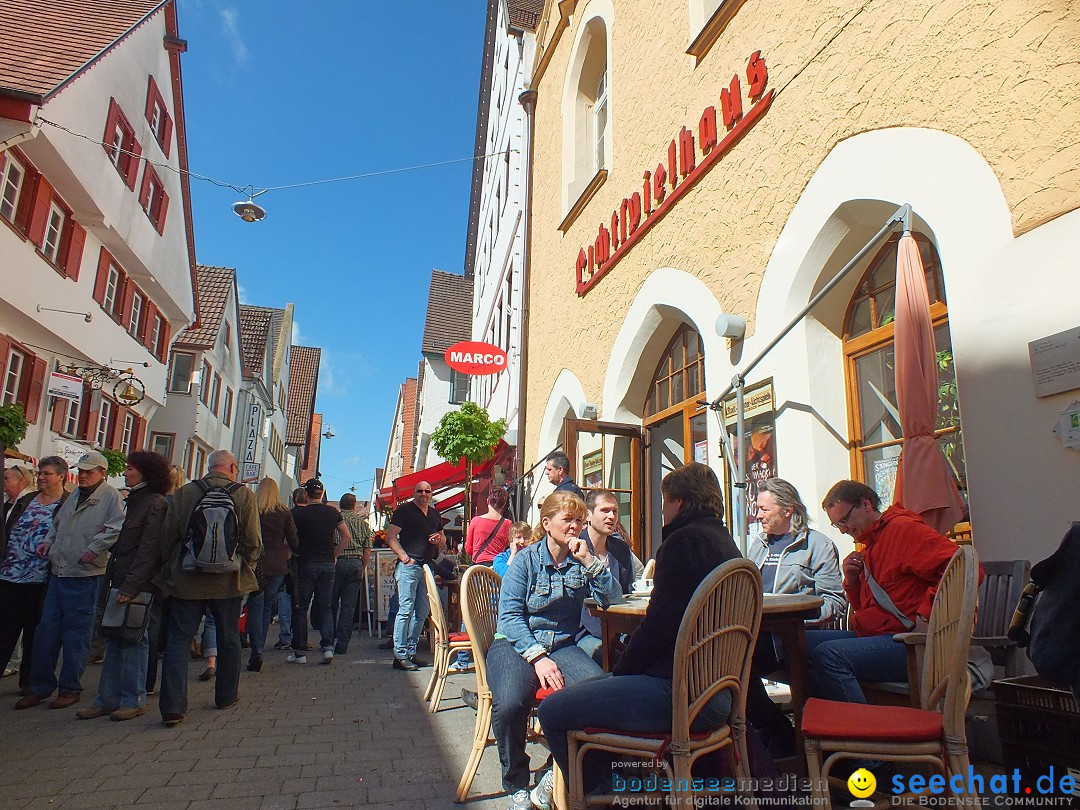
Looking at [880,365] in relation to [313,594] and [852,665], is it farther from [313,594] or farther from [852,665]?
[313,594]

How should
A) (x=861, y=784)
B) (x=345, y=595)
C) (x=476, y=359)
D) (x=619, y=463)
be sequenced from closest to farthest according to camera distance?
(x=861, y=784), (x=345, y=595), (x=619, y=463), (x=476, y=359)

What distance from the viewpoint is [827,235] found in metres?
4.95

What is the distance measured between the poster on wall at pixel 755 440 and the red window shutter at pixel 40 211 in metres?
10.7

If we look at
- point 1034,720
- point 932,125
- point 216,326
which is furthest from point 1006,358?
point 216,326

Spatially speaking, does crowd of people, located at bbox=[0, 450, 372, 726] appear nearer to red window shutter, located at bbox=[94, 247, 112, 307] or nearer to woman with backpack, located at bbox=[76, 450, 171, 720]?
woman with backpack, located at bbox=[76, 450, 171, 720]

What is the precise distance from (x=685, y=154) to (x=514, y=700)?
5476 mm

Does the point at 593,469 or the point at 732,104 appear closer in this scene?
the point at 732,104

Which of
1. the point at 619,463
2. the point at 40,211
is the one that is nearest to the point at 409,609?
the point at 619,463

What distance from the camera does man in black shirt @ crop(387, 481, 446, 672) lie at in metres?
6.81

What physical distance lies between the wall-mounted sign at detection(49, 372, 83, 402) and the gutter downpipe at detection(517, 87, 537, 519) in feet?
24.1

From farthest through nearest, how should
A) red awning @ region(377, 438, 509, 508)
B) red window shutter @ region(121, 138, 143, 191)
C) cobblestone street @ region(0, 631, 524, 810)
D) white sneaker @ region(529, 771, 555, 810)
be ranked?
red awning @ region(377, 438, 509, 508) < red window shutter @ region(121, 138, 143, 191) < cobblestone street @ region(0, 631, 524, 810) < white sneaker @ region(529, 771, 555, 810)

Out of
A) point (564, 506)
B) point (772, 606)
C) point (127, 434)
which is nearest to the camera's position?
point (772, 606)

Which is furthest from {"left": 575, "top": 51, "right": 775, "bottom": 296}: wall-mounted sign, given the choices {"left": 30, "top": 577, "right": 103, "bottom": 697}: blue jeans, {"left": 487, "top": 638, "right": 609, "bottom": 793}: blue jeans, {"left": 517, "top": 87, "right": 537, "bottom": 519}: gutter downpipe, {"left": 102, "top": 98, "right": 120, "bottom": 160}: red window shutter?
{"left": 102, "top": 98, "right": 120, "bottom": 160}: red window shutter

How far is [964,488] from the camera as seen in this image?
4102 mm
